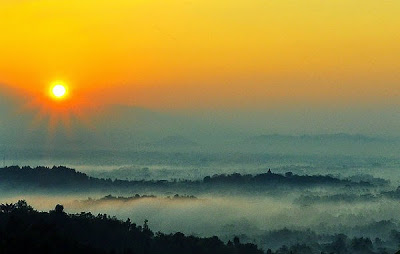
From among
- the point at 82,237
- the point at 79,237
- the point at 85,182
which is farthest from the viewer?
the point at 85,182

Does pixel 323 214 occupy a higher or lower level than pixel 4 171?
lower

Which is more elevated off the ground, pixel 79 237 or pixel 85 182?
pixel 85 182

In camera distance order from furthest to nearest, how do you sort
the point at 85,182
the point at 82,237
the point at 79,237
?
the point at 85,182 → the point at 82,237 → the point at 79,237

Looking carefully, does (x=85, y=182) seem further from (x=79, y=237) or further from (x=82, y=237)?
(x=79, y=237)

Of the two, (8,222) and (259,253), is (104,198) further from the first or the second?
(8,222)

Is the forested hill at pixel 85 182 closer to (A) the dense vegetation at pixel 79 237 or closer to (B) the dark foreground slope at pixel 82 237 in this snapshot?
(A) the dense vegetation at pixel 79 237

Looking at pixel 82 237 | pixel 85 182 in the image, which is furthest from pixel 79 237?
pixel 85 182

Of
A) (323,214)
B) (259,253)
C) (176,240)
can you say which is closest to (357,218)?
(323,214)

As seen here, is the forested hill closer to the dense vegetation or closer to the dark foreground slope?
the dense vegetation

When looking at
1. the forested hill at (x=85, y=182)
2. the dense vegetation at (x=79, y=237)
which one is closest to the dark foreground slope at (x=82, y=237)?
the dense vegetation at (x=79, y=237)
